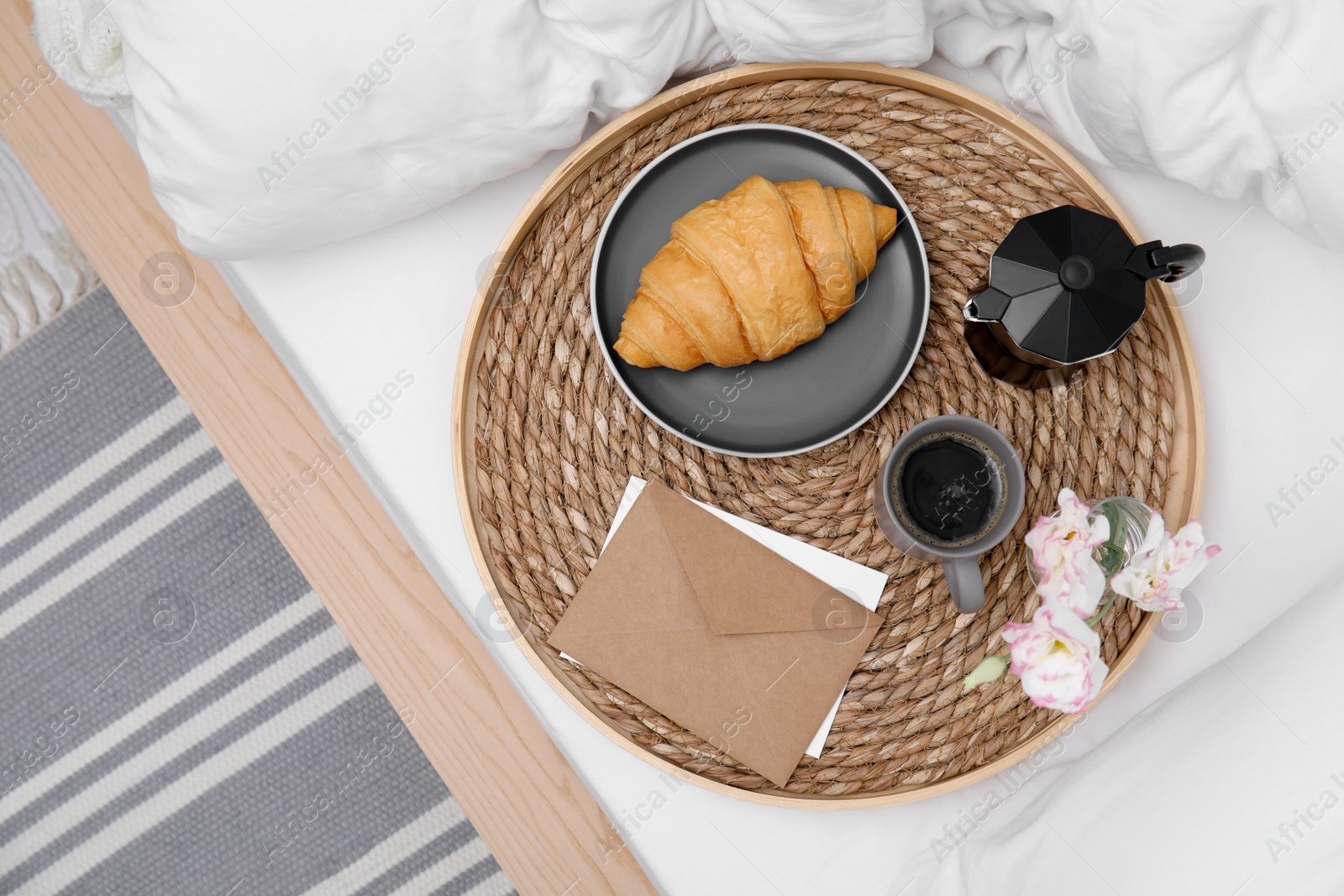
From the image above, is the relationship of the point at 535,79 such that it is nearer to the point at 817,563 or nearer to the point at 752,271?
the point at 752,271

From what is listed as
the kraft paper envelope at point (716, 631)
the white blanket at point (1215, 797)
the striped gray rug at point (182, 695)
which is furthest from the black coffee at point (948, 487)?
the striped gray rug at point (182, 695)

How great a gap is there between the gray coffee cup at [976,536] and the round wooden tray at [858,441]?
61 millimetres

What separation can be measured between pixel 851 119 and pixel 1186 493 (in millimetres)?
437

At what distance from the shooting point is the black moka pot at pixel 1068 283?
577mm

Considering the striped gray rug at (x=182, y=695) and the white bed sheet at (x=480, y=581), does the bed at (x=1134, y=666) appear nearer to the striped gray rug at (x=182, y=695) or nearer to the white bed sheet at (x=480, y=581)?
the white bed sheet at (x=480, y=581)

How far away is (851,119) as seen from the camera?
702 mm

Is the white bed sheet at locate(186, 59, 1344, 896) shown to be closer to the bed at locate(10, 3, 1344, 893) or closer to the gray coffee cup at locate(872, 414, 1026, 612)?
the bed at locate(10, 3, 1344, 893)

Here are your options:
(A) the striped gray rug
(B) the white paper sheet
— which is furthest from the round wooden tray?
(A) the striped gray rug

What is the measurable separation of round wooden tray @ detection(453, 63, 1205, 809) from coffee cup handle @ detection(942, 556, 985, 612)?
98mm

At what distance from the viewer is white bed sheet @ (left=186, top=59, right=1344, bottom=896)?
713 millimetres

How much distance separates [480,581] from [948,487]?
1.42ft

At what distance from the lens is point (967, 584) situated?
0.60 m

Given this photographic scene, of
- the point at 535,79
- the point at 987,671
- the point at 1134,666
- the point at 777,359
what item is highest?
the point at 535,79

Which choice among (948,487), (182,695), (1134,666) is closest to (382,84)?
(948,487)
